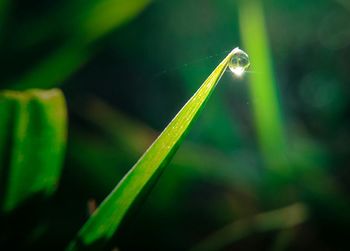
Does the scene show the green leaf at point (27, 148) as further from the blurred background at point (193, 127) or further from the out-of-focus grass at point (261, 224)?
the out-of-focus grass at point (261, 224)

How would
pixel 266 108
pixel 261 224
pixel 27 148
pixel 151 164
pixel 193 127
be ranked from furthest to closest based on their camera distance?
pixel 193 127
pixel 266 108
pixel 261 224
pixel 27 148
pixel 151 164

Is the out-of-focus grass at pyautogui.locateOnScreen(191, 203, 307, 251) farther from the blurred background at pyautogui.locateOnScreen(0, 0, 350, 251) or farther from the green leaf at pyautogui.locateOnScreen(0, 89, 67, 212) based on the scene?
the green leaf at pyautogui.locateOnScreen(0, 89, 67, 212)

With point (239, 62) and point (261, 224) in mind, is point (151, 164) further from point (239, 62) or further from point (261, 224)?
point (261, 224)

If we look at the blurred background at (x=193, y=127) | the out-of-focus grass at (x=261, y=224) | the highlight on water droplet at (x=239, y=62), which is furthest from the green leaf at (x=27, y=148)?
the out-of-focus grass at (x=261, y=224)

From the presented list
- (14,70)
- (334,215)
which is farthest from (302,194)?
(14,70)

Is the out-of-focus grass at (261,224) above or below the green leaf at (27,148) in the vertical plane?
below

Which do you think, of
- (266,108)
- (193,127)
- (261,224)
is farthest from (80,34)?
(261,224)
